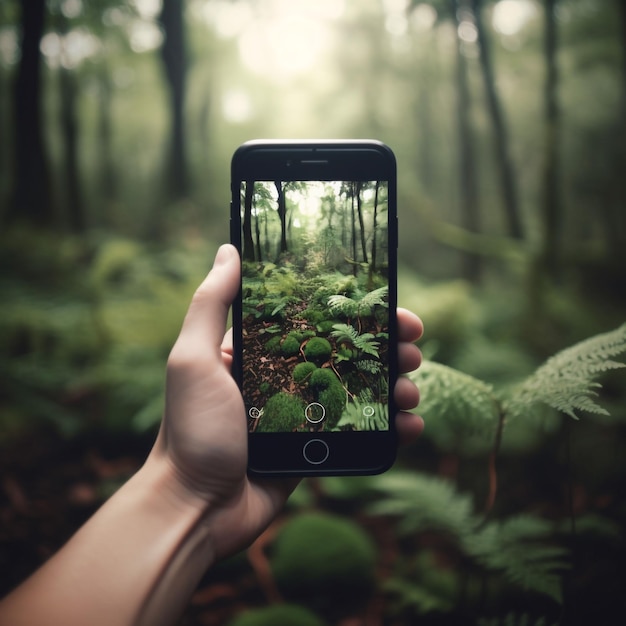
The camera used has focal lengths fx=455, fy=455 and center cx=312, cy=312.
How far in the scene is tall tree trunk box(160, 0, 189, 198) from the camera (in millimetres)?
5367

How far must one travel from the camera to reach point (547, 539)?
2.18m

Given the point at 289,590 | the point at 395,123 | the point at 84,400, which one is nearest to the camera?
the point at 289,590

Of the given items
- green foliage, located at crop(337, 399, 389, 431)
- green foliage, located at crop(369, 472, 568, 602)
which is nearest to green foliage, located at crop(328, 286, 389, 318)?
green foliage, located at crop(337, 399, 389, 431)

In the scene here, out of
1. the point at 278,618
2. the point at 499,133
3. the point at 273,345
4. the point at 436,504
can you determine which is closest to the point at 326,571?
the point at 278,618

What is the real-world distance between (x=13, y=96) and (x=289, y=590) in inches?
223

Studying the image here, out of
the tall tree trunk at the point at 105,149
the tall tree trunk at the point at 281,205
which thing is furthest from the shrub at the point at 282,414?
the tall tree trunk at the point at 105,149

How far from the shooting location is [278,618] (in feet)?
5.63

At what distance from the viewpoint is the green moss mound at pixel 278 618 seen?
171 centimetres

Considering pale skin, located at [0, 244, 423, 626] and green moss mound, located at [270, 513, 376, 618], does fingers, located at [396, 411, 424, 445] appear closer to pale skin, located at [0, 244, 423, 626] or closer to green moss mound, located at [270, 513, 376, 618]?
pale skin, located at [0, 244, 423, 626]

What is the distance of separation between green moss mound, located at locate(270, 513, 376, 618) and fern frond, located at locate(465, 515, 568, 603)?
701 mm

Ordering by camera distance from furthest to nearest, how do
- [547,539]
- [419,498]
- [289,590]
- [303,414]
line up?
[547,539] → [289,590] → [419,498] → [303,414]

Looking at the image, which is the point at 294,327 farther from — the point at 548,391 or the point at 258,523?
the point at 548,391

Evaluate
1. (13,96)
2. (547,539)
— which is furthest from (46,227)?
(547,539)

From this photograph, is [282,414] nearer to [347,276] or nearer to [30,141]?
[347,276]
